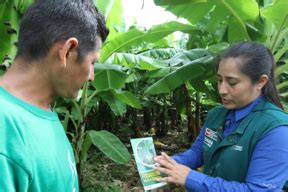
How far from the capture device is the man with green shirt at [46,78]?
65 cm

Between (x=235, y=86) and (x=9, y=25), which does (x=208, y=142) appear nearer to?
(x=235, y=86)

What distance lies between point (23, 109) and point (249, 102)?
1032 mm

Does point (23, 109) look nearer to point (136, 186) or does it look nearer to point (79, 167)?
point (79, 167)

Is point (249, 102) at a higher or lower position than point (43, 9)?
lower

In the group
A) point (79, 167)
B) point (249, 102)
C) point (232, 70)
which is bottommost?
point (79, 167)

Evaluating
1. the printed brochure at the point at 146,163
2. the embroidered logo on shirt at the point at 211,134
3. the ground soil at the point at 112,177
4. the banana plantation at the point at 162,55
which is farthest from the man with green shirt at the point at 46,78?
the ground soil at the point at 112,177

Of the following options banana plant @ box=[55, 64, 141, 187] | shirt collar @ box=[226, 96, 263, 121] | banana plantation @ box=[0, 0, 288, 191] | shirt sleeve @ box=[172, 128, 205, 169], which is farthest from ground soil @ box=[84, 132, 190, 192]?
shirt collar @ box=[226, 96, 263, 121]

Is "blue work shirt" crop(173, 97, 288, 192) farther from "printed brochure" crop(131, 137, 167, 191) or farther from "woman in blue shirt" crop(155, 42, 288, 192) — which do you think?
"printed brochure" crop(131, 137, 167, 191)

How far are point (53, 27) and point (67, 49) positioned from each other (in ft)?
0.20

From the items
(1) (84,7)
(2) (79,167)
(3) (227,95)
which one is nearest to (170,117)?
(2) (79,167)

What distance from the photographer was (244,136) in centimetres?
129

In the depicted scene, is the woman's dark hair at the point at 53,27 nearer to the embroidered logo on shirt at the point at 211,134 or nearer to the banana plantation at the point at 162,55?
the embroidered logo on shirt at the point at 211,134

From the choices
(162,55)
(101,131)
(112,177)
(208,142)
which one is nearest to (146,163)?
(208,142)

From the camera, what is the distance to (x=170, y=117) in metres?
5.91
